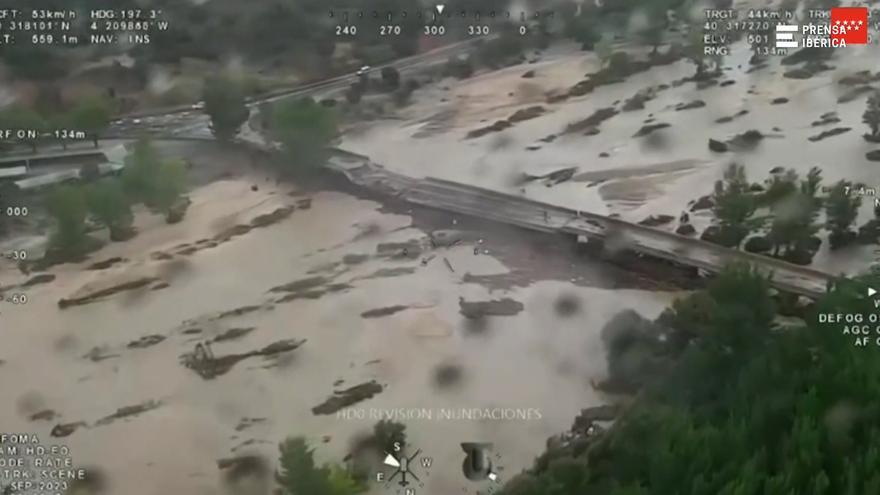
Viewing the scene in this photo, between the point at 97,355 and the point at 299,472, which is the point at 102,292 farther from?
the point at 299,472

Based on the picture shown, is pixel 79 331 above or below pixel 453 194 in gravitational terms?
below

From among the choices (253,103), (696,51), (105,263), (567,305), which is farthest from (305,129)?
(696,51)

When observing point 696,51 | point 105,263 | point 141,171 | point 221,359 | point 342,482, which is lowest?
point 342,482

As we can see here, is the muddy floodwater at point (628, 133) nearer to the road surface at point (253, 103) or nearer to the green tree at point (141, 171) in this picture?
the road surface at point (253, 103)

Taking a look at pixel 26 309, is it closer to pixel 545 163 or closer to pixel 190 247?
pixel 190 247

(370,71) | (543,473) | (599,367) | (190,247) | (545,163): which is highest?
(370,71)

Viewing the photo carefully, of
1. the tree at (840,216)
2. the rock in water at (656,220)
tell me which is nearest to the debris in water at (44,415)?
the rock in water at (656,220)

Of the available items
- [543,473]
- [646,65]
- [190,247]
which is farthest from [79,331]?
[646,65]
